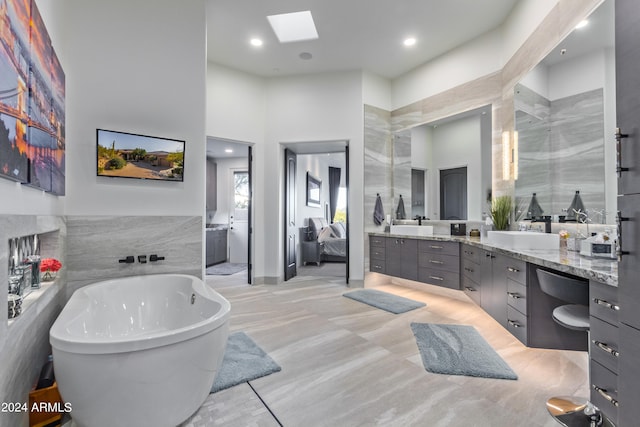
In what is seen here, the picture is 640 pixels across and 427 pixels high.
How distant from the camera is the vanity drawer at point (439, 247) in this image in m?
3.58

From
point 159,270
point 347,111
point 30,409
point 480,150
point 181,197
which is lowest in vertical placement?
point 30,409

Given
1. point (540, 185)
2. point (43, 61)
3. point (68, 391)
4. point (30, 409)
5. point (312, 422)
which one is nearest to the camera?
point (68, 391)

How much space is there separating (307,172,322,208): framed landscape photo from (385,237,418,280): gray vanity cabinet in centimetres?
316

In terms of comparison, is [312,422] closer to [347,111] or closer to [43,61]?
[43,61]

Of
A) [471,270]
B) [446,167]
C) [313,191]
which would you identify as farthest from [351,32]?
[313,191]

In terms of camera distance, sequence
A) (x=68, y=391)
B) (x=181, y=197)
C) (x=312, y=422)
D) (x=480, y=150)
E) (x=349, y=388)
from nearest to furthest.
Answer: (x=68, y=391)
(x=312, y=422)
(x=349, y=388)
(x=181, y=197)
(x=480, y=150)

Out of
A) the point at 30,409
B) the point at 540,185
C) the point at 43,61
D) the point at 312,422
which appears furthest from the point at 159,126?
the point at 540,185

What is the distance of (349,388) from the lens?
6.50 feet

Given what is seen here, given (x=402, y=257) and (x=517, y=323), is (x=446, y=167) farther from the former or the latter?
(x=517, y=323)

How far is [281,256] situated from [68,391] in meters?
3.57

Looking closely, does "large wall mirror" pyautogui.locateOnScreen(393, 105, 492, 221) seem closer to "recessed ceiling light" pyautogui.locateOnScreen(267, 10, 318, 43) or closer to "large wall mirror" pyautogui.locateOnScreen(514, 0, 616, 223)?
"large wall mirror" pyautogui.locateOnScreen(514, 0, 616, 223)

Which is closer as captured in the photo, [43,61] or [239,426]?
[239,426]

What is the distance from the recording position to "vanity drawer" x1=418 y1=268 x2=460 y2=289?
140 inches

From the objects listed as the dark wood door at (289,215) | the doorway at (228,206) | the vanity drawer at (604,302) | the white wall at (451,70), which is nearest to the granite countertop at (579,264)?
the vanity drawer at (604,302)
